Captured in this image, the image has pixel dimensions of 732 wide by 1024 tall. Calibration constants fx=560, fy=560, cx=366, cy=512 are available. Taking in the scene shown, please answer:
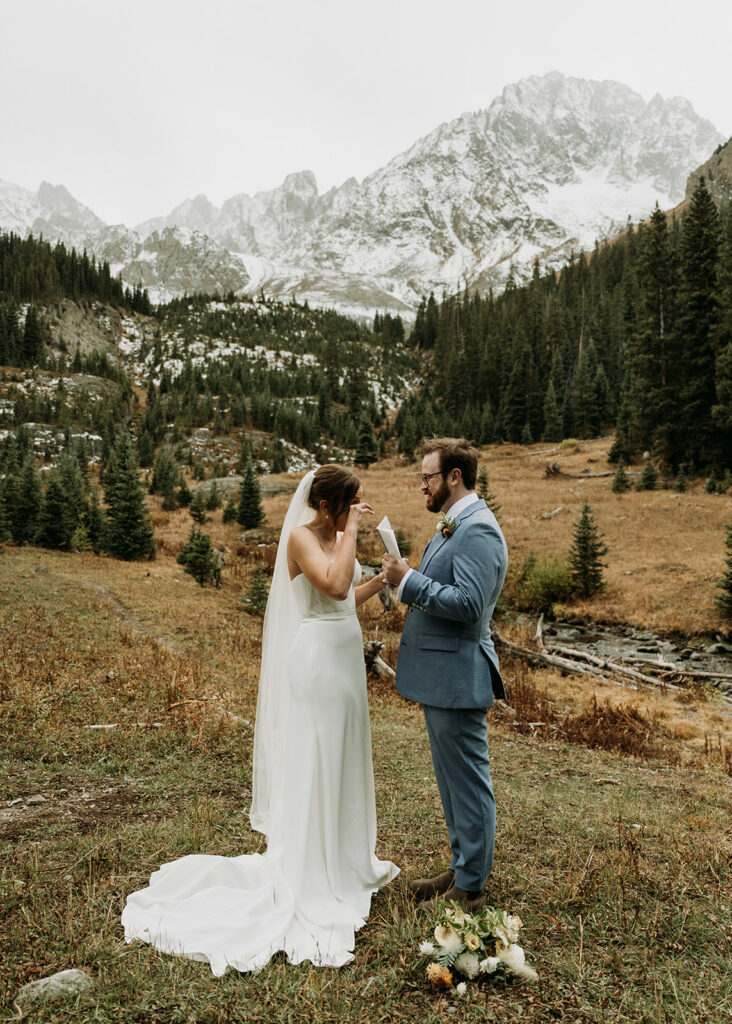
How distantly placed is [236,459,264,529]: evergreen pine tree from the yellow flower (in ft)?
109

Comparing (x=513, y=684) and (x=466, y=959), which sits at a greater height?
(x=466, y=959)

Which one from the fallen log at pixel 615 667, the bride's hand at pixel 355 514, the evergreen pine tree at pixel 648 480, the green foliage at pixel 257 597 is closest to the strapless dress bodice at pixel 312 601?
the bride's hand at pixel 355 514

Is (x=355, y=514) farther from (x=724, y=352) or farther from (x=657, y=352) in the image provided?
(x=657, y=352)

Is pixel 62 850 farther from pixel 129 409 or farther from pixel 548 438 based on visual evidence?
pixel 129 409

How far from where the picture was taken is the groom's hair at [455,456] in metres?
3.80

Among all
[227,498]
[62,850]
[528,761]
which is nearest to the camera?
[62,850]

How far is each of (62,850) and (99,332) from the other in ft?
392

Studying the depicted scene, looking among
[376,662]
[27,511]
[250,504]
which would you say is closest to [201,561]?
[27,511]

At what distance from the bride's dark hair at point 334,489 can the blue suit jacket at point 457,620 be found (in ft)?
2.52

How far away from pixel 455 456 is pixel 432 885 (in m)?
2.98

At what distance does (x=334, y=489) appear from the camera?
4027 millimetres

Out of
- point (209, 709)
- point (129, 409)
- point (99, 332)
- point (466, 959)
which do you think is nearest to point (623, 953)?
point (466, 959)

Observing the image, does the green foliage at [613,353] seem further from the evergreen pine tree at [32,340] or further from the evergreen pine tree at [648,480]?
the evergreen pine tree at [32,340]

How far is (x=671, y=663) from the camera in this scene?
50.4 feet
